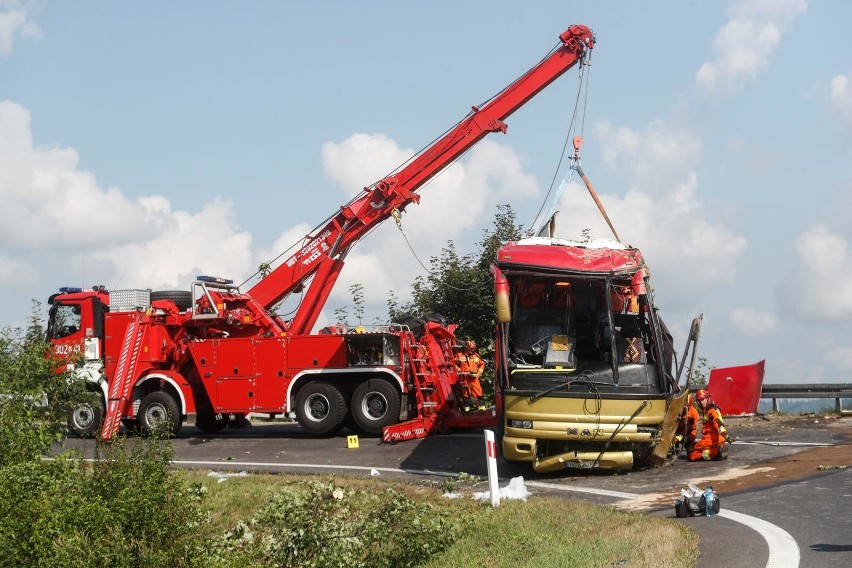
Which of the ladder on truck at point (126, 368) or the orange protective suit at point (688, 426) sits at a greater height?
the ladder on truck at point (126, 368)

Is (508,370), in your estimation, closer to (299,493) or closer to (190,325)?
(299,493)

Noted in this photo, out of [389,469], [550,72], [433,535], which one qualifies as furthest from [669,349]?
[550,72]

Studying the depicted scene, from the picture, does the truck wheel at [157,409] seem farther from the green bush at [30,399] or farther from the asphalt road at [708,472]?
the green bush at [30,399]

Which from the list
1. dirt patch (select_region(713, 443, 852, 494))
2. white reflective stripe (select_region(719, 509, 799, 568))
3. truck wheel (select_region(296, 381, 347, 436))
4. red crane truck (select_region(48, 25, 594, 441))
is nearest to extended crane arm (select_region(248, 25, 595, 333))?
red crane truck (select_region(48, 25, 594, 441))

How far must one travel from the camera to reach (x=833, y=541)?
8.95 metres

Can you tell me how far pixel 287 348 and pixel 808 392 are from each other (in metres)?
10.8

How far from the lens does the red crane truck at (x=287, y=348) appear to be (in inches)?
812

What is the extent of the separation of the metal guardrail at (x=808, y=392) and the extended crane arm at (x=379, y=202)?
7.93 m

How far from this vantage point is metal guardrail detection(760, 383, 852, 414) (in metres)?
Answer: 22.0

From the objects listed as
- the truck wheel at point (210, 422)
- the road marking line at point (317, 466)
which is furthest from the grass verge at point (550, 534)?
the truck wheel at point (210, 422)

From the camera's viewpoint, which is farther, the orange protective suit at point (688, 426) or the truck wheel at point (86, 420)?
the truck wheel at point (86, 420)

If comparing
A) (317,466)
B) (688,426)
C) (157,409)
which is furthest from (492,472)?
(157,409)

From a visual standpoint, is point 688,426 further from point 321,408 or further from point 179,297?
A: point 179,297

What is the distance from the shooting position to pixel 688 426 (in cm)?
1650
